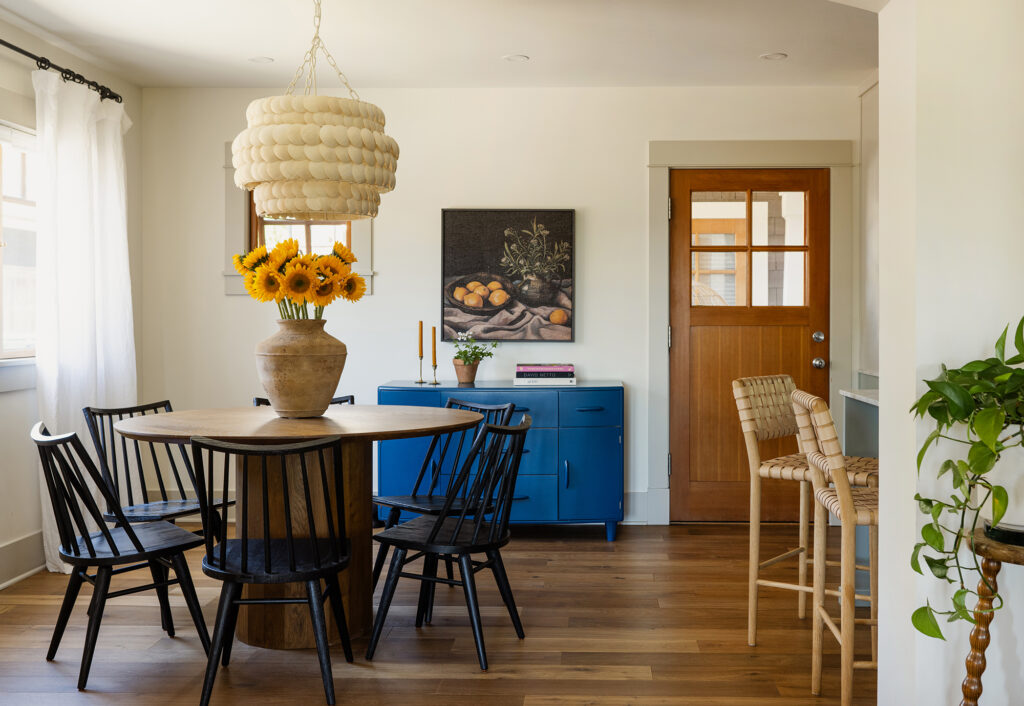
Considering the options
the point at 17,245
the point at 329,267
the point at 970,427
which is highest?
the point at 17,245

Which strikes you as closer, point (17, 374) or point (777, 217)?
point (17, 374)

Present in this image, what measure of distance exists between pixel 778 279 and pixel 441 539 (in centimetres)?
293

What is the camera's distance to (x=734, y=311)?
16.1ft

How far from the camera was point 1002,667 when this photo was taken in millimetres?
Result: 2002

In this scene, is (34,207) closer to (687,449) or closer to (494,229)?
(494,229)

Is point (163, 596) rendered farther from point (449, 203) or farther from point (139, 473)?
point (449, 203)

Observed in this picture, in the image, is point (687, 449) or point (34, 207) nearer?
point (34, 207)

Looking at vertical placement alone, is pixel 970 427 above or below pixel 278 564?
above

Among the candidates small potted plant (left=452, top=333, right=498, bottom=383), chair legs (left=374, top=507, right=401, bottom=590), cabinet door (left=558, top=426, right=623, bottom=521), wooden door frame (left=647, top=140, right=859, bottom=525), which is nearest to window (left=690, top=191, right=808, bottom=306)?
wooden door frame (left=647, top=140, right=859, bottom=525)

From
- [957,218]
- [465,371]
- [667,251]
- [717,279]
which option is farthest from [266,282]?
[717,279]

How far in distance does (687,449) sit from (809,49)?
87.1 inches

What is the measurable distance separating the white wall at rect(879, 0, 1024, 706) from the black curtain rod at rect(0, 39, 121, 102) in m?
3.59

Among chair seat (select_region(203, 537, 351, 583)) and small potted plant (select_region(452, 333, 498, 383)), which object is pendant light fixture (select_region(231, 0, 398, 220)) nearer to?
chair seat (select_region(203, 537, 351, 583))

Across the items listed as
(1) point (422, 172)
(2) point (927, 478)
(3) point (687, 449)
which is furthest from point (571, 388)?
(2) point (927, 478)
